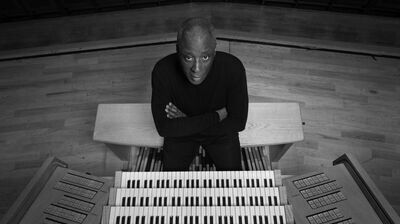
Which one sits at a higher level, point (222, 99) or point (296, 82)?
point (296, 82)

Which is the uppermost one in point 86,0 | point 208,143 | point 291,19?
point 86,0

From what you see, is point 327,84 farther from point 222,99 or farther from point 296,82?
point 222,99

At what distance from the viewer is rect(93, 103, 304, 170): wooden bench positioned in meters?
2.34

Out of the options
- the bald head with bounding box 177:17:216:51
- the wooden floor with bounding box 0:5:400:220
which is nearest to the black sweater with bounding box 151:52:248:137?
the bald head with bounding box 177:17:216:51

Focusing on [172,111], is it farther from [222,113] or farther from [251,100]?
[251,100]

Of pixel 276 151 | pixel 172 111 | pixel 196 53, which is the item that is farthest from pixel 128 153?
pixel 196 53

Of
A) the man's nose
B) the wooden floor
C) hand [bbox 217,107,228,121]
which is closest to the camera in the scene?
the man's nose

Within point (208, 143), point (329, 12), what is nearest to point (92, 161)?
point (208, 143)

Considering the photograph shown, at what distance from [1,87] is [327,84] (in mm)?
3593

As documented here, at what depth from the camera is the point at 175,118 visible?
203 centimetres

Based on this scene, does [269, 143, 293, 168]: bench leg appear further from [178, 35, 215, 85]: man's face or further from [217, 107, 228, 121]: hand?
[178, 35, 215, 85]: man's face

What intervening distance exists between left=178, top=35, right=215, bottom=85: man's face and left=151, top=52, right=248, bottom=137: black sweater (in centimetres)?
34

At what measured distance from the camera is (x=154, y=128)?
2.39m

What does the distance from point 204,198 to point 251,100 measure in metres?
2.11
